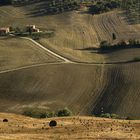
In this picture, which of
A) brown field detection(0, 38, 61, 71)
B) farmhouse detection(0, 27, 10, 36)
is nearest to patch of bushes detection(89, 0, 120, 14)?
farmhouse detection(0, 27, 10, 36)

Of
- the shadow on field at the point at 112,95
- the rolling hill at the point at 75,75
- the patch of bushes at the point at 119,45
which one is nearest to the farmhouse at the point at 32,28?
the rolling hill at the point at 75,75

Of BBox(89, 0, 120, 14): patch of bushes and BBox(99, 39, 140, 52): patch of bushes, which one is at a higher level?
BBox(89, 0, 120, 14): patch of bushes

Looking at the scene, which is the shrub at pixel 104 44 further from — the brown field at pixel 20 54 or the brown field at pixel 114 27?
the brown field at pixel 20 54

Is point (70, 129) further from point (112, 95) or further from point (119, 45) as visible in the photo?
point (119, 45)

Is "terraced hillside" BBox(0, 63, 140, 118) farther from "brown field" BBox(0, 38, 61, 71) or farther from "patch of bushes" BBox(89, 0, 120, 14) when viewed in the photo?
"patch of bushes" BBox(89, 0, 120, 14)

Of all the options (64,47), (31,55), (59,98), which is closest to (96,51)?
(64,47)

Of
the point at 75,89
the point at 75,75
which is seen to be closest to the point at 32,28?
the point at 75,75

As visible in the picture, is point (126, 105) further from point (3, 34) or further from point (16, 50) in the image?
point (3, 34)

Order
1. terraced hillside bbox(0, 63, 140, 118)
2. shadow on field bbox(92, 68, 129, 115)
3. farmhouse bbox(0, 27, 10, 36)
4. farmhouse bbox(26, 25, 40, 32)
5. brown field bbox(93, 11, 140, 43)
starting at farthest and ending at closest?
farmhouse bbox(26, 25, 40, 32)
farmhouse bbox(0, 27, 10, 36)
brown field bbox(93, 11, 140, 43)
terraced hillside bbox(0, 63, 140, 118)
shadow on field bbox(92, 68, 129, 115)
